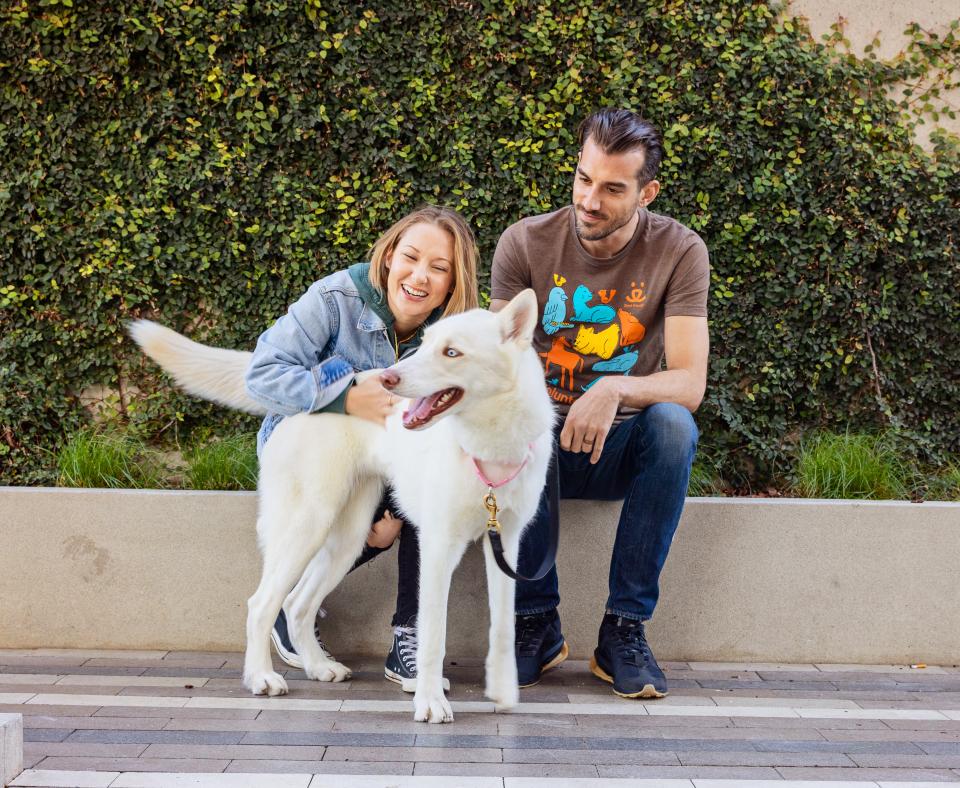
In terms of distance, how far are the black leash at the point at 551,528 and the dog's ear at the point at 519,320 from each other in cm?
42

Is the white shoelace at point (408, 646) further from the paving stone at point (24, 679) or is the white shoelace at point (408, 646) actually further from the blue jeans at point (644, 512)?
the paving stone at point (24, 679)

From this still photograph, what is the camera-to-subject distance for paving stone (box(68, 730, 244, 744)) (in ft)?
7.60

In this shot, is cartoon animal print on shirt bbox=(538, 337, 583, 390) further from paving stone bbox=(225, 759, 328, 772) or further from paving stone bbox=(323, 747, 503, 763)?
paving stone bbox=(225, 759, 328, 772)

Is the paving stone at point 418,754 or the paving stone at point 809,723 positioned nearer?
the paving stone at point 418,754

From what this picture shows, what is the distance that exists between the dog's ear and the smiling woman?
0.56m

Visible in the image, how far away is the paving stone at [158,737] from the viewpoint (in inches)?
91.2

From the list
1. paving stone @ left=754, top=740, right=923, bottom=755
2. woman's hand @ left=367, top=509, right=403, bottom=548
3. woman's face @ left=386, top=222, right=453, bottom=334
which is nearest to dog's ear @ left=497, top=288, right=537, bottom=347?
woman's face @ left=386, top=222, right=453, bottom=334

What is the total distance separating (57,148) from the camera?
405 centimetres

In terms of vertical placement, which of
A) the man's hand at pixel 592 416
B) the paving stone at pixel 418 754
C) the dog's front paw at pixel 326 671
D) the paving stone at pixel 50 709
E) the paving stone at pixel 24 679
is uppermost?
the man's hand at pixel 592 416

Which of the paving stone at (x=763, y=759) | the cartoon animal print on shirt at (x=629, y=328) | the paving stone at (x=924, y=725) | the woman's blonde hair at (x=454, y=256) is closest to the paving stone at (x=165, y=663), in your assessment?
the woman's blonde hair at (x=454, y=256)

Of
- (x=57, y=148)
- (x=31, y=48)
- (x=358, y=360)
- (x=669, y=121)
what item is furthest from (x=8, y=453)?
(x=669, y=121)

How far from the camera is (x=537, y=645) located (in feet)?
9.62

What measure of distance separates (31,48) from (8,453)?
1799 mm

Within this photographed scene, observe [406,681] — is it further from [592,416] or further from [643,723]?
[592,416]
